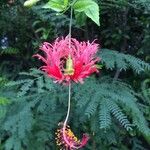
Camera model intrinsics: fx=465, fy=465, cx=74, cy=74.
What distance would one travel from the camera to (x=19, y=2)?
282 cm

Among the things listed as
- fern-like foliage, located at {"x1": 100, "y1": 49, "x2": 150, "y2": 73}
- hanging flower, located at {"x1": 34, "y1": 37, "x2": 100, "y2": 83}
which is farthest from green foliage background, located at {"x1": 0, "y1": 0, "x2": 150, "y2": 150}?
hanging flower, located at {"x1": 34, "y1": 37, "x2": 100, "y2": 83}

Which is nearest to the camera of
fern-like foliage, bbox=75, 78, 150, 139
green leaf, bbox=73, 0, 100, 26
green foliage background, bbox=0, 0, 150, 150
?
green leaf, bbox=73, 0, 100, 26

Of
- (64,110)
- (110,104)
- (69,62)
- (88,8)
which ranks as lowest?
(64,110)

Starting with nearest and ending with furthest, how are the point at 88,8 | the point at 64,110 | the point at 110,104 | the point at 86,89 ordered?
the point at 88,8
the point at 110,104
the point at 86,89
the point at 64,110

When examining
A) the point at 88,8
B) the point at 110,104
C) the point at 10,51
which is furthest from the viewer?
the point at 10,51

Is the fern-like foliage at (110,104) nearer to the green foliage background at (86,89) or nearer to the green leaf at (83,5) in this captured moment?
the green foliage background at (86,89)

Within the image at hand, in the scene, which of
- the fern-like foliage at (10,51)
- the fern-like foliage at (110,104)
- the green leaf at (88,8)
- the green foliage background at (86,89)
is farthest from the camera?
the fern-like foliage at (10,51)

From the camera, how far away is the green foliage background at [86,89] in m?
2.12

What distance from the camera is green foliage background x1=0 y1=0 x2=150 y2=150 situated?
2119mm

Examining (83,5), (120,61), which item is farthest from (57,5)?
(120,61)

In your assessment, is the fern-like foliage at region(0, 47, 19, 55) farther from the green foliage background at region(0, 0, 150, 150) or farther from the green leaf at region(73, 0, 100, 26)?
the green leaf at region(73, 0, 100, 26)

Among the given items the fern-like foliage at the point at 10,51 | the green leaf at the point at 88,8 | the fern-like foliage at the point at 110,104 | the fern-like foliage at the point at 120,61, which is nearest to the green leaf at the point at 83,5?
the green leaf at the point at 88,8

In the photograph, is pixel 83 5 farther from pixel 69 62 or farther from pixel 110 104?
pixel 110 104

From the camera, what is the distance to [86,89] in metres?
2.14
